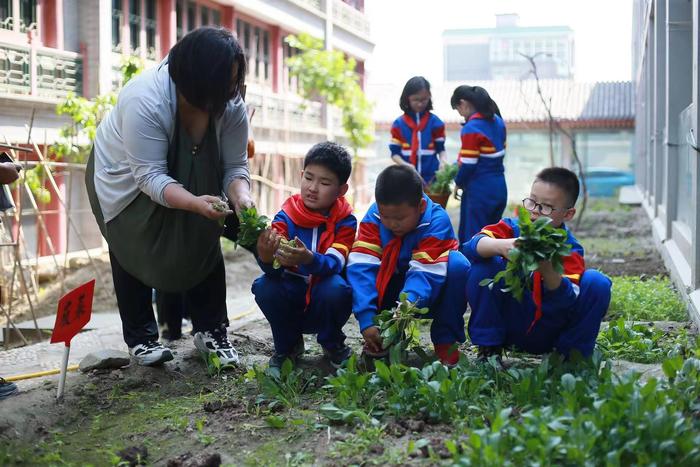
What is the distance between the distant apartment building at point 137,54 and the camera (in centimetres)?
1148

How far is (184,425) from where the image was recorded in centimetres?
365

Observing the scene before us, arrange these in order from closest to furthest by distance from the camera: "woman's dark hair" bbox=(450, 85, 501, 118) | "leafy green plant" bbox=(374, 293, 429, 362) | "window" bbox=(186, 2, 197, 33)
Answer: "leafy green plant" bbox=(374, 293, 429, 362)
"woman's dark hair" bbox=(450, 85, 501, 118)
"window" bbox=(186, 2, 197, 33)

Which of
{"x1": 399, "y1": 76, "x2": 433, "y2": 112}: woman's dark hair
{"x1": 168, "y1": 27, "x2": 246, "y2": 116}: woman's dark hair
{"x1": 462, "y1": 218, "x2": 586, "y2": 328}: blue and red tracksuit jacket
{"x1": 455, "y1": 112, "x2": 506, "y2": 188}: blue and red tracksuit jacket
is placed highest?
{"x1": 399, "y1": 76, "x2": 433, "y2": 112}: woman's dark hair

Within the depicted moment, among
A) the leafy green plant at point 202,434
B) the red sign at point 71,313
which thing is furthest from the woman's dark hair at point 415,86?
the leafy green plant at point 202,434

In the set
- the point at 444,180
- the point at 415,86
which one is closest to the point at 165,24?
the point at 415,86

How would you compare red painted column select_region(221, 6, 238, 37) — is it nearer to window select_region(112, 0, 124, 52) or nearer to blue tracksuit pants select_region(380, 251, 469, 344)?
window select_region(112, 0, 124, 52)

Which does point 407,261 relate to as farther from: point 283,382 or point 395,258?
point 283,382

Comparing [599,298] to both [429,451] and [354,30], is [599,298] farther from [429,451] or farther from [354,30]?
[354,30]

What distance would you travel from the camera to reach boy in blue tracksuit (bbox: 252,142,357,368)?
166 inches

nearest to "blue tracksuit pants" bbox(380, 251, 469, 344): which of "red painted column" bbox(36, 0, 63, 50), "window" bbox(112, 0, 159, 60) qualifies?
"red painted column" bbox(36, 0, 63, 50)

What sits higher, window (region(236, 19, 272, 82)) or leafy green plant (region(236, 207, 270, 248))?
window (region(236, 19, 272, 82))

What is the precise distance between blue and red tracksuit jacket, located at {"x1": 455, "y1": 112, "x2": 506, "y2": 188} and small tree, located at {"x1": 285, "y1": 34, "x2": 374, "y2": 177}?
14.1 meters

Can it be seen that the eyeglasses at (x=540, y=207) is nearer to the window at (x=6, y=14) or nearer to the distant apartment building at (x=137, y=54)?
the distant apartment building at (x=137, y=54)

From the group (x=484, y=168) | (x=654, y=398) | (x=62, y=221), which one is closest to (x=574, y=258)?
(x=654, y=398)
